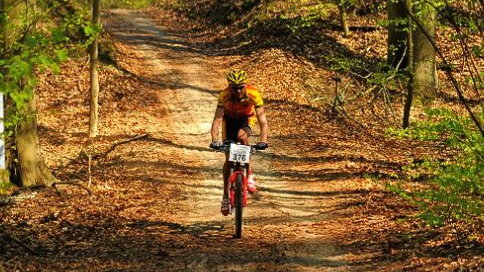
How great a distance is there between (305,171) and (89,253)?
5.68 m

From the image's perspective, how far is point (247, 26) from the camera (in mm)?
27234

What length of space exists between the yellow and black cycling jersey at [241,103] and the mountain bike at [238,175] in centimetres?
55

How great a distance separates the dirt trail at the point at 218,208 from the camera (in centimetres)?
823

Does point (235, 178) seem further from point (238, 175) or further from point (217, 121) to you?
point (217, 121)

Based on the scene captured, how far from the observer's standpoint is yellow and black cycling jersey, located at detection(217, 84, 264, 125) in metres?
9.03

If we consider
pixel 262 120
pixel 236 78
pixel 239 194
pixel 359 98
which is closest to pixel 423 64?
pixel 359 98

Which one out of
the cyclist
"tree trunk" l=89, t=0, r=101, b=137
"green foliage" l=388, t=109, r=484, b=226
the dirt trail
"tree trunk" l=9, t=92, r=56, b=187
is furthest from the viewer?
"tree trunk" l=89, t=0, r=101, b=137

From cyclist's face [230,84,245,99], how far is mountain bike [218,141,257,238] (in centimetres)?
72

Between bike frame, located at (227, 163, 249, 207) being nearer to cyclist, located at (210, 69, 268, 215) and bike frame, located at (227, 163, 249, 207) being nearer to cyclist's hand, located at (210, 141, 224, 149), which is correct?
cyclist, located at (210, 69, 268, 215)

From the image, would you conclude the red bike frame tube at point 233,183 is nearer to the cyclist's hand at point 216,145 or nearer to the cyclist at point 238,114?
the cyclist at point 238,114

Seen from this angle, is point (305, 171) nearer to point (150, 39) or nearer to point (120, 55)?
point (120, 55)

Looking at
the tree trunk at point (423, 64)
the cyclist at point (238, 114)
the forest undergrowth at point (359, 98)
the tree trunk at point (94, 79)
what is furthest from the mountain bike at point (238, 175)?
the tree trunk at point (423, 64)

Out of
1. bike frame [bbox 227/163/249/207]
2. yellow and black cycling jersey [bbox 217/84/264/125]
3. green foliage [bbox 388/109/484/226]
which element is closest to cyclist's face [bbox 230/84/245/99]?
yellow and black cycling jersey [bbox 217/84/264/125]

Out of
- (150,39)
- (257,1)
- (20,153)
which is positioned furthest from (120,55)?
(20,153)
